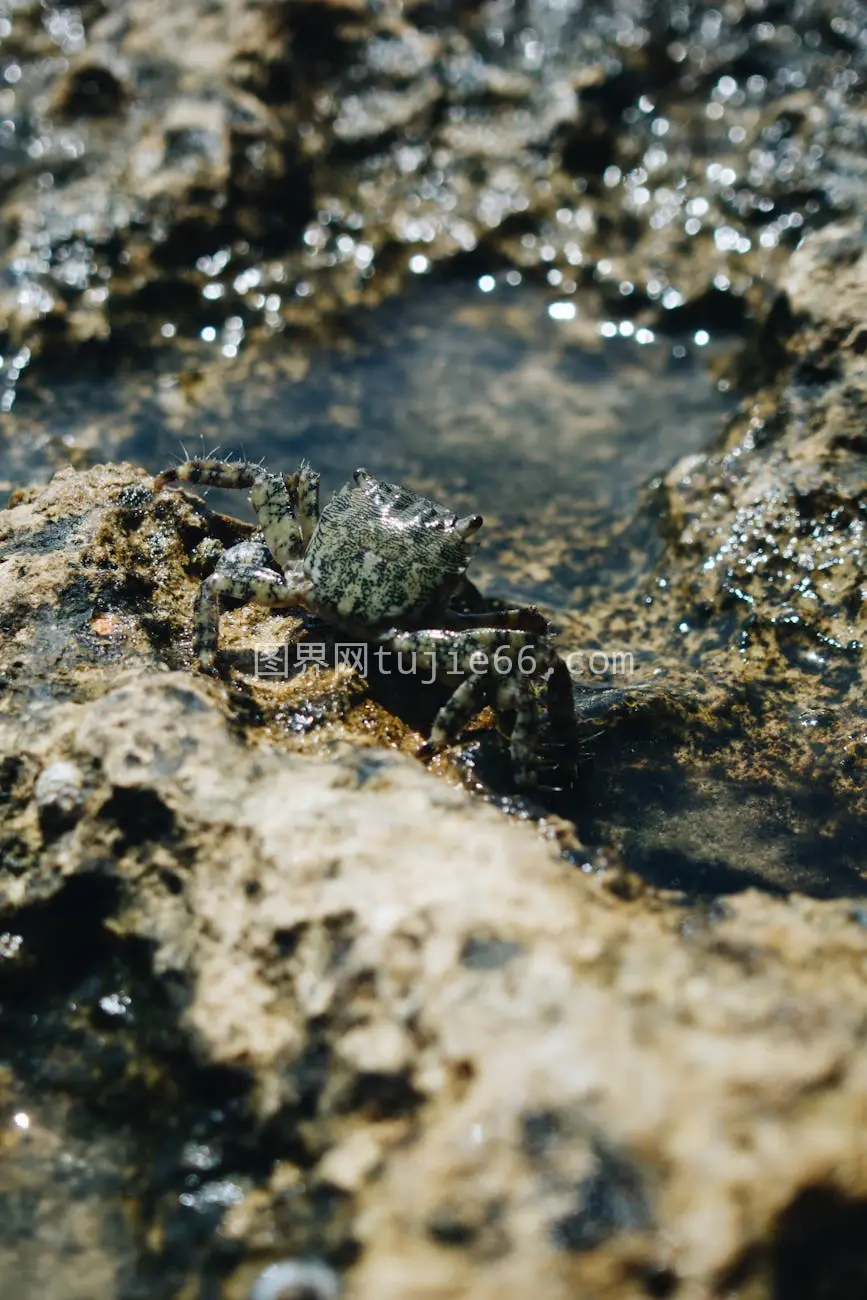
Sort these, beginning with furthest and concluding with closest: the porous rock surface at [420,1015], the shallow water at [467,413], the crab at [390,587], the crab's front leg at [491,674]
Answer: the shallow water at [467,413] → the crab at [390,587] → the crab's front leg at [491,674] → the porous rock surface at [420,1015]

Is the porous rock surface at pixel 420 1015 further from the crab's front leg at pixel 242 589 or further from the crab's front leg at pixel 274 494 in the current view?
the crab's front leg at pixel 274 494

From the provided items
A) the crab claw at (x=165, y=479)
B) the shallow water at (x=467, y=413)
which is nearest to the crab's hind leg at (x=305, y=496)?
the crab claw at (x=165, y=479)

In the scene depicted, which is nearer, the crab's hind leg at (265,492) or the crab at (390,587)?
the crab at (390,587)

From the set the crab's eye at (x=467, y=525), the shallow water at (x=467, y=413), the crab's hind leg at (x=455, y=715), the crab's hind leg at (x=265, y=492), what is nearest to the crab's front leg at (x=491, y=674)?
the crab's hind leg at (x=455, y=715)

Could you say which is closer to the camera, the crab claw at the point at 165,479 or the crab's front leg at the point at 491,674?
the crab's front leg at the point at 491,674

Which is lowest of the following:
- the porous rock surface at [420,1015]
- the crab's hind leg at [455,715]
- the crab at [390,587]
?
the porous rock surface at [420,1015]

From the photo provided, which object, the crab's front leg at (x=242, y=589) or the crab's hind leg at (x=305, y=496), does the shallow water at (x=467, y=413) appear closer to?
the crab's hind leg at (x=305, y=496)

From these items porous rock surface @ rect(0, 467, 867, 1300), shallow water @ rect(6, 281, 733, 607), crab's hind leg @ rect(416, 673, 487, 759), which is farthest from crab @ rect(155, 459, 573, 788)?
shallow water @ rect(6, 281, 733, 607)

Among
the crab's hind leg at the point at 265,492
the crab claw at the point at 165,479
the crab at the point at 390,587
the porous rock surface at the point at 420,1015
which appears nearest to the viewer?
the porous rock surface at the point at 420,1015

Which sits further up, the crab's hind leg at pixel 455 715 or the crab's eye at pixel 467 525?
the crab's eye at pixel 467 525
